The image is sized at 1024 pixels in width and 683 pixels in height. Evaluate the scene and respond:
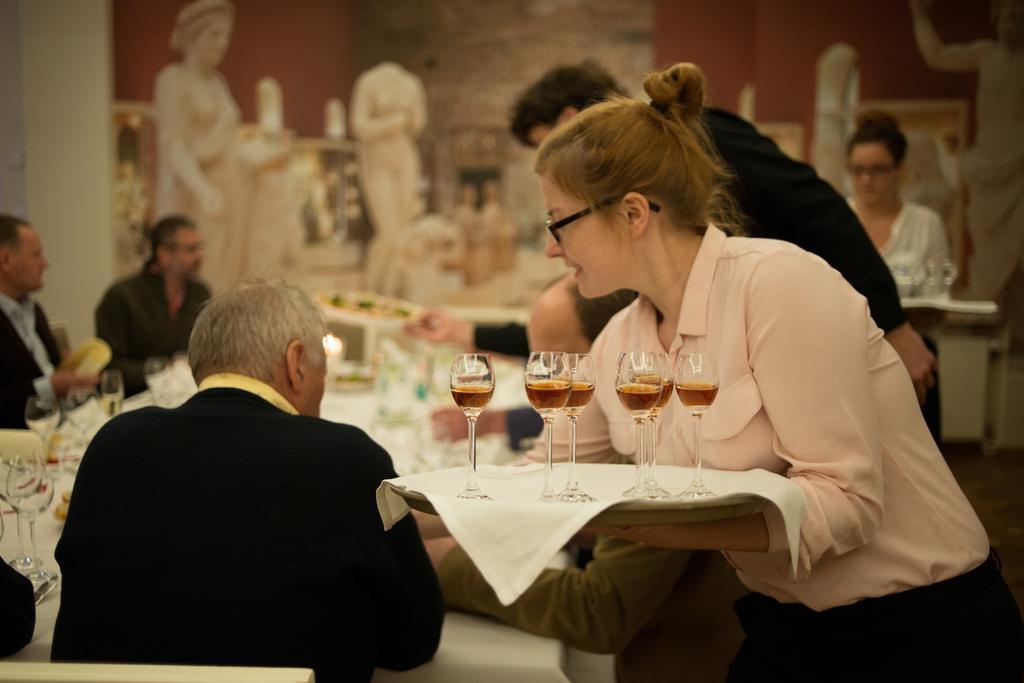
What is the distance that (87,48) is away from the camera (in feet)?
28.0

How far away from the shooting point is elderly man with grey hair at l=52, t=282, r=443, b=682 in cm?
163

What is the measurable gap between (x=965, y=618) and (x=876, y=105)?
23.5 feet

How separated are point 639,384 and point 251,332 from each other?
83 centimetres

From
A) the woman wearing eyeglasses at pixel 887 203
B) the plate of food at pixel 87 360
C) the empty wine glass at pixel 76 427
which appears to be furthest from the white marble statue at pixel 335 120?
the empty wine glass at pixel 76 427

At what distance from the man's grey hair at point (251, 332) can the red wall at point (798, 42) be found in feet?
21.6

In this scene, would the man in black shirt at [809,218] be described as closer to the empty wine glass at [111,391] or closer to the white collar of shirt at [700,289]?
the white collar of shirt at [700,289]

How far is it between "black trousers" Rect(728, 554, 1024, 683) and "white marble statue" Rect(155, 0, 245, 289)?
8.09m

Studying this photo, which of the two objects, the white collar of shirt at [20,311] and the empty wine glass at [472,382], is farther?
the white collar of shirt at [20,311]

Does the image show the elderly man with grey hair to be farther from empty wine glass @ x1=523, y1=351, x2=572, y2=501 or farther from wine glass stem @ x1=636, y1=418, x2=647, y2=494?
wine glass stem @ x1=636, y1=418, x2=647, y2=494

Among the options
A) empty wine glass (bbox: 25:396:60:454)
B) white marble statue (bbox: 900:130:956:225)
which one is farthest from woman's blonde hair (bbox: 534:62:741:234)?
white marble statue (bbox: 900:130:956:225)

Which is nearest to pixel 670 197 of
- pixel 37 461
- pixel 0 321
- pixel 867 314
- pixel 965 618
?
pixel 867 314

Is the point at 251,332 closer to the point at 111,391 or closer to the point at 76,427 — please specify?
the point at 76,427

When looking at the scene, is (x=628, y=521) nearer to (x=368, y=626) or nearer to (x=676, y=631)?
(x=368, y=626)

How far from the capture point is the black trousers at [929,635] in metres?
1.63
